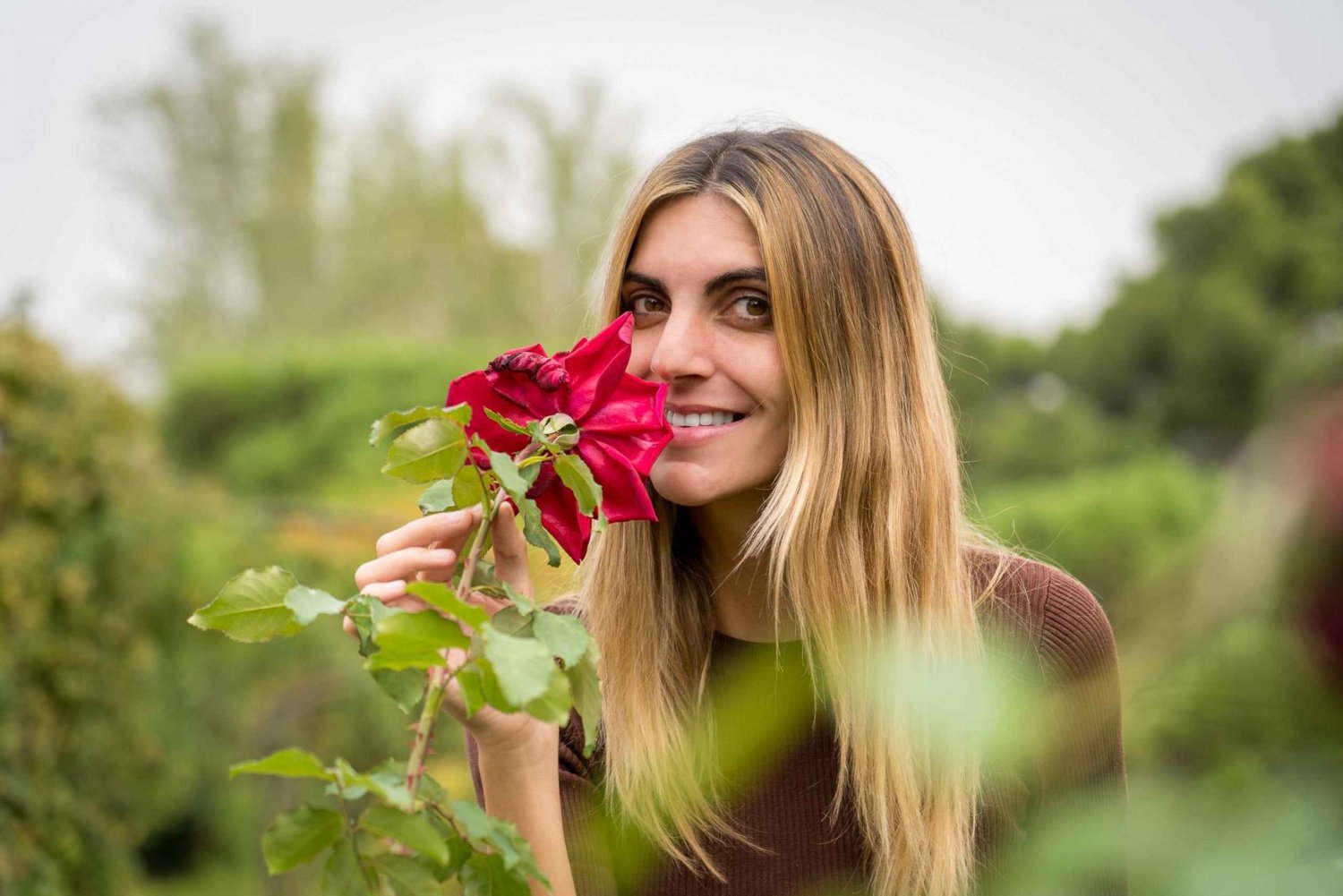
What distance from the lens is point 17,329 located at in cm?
491

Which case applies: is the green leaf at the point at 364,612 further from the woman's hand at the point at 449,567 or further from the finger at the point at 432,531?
the finger at the point at 432,531

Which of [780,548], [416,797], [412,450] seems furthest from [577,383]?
[780,548]

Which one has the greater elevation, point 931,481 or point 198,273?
point 931,481

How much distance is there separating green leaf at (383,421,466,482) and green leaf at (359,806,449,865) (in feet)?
0.84

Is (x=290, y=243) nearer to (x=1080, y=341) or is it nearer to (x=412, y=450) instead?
(x=1080, y=341)

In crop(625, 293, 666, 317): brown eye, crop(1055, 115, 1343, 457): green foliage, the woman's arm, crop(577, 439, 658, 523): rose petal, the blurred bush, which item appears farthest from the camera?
the blurred bush

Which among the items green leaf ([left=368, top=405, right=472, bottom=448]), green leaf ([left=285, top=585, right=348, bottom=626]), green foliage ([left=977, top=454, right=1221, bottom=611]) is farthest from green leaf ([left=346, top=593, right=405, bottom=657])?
green foliage ([left=977, top=454, right=1221, bottom=611])

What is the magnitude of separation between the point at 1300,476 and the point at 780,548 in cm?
147

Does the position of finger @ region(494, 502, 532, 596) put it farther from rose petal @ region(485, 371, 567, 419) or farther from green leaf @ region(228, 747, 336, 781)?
green leaf @ region(228, 747, 336, 781)

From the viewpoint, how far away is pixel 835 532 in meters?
1.81

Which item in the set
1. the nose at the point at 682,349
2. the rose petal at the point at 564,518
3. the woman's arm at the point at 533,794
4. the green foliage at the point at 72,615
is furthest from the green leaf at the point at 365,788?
the green foliage at the point at 72,615

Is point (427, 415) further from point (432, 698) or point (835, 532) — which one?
point (835, 532)

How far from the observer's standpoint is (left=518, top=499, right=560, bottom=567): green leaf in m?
0.97

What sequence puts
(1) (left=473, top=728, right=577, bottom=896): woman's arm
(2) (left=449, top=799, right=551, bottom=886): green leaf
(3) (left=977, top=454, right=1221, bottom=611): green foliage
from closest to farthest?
(2) (left=449, top=799, right=551, bottom=886): green leaf < (1) (left=473, top=728, right=577, bottom=896): woman's arm < (3) (left=977, top=454, right=1221, bottom=611): green foliage
